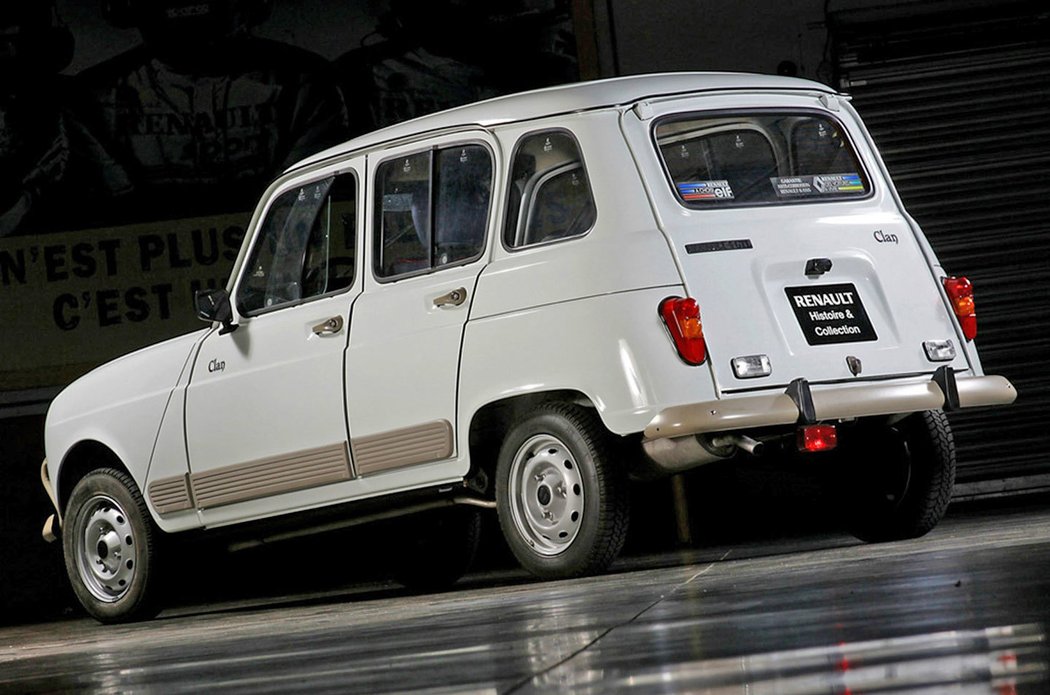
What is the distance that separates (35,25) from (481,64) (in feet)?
10.6

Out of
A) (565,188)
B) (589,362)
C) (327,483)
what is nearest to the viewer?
(589,362)

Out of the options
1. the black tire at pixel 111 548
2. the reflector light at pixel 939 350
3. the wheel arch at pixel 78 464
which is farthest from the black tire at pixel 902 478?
the wheel arch at pixel 78 464

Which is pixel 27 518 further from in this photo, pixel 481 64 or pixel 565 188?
pixel 565 188

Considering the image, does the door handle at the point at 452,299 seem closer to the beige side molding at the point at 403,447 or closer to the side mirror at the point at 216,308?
the beige side molding at the point at 403,447

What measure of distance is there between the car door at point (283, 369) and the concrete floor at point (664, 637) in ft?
2.05

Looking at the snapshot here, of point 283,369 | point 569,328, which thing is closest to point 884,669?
point 569,328

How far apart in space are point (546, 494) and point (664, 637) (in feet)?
9.71

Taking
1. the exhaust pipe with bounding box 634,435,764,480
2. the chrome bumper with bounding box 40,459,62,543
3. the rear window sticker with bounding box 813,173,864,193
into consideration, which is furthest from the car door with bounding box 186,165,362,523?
the rear window sticker with bounding box 813,173,864,193

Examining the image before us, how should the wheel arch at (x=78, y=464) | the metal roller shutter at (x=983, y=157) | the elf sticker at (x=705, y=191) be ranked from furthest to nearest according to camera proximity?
the metal roller shutter at (x=983, y=157), the wheel arch at (x=78, y=464), the elf sticker at (x=705, y=191)

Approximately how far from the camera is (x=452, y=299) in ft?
25.2

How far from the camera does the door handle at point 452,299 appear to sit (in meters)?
7.66

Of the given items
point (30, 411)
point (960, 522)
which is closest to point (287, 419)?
point (960, 522)

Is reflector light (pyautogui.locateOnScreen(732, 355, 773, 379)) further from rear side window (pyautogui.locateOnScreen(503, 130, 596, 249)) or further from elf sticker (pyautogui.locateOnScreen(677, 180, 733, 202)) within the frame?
rear side window (pyautogui.locateOnScreen(503, 130, 596, 249))

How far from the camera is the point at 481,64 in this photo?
12.6 metres
